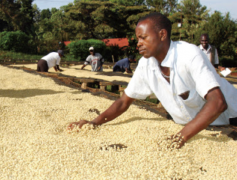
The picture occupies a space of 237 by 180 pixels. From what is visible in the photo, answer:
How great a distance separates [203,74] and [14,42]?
1988 cm

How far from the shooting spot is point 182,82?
186 centimetres

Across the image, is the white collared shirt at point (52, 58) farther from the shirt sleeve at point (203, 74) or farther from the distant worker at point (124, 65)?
the shirt sleeve at point (203, 74)

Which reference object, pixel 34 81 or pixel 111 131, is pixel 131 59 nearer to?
pixel 34 81

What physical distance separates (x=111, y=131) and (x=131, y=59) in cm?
588

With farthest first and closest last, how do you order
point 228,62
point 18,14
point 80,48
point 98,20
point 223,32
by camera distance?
1. point 18,14
2. point 98,20
3. point 80,48
4. point 228,62
5. point 223,32

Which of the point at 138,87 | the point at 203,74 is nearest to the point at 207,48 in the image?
the point at 138,87

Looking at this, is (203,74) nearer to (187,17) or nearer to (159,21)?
(159,21)

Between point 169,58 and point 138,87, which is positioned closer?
point 169,58

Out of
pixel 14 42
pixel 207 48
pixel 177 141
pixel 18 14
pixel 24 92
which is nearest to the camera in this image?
pixel 177 141

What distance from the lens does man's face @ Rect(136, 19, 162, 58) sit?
182 centimetres

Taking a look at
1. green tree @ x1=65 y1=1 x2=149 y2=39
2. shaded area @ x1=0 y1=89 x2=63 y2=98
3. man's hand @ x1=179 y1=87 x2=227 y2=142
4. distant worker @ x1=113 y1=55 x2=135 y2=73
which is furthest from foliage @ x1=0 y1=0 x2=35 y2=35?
man's hand @ x1=179 y1=87 x2=227 y2=142

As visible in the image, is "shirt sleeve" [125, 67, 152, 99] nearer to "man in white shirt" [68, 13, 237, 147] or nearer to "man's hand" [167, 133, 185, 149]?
"man in white shirt" [68, 13, 237, 147]

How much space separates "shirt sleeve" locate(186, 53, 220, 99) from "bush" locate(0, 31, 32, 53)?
19.3 metres

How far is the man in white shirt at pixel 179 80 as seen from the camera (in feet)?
5.35
